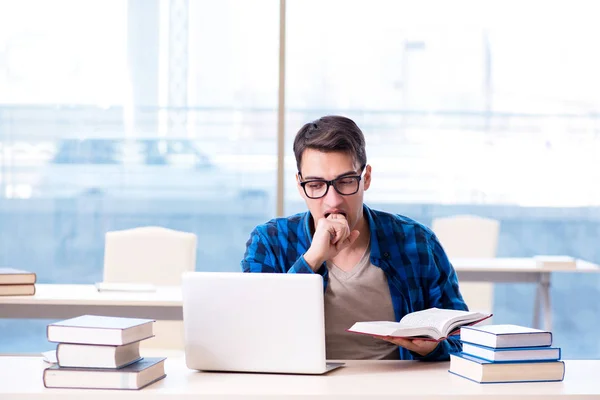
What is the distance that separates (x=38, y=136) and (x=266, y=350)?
446 centimetres

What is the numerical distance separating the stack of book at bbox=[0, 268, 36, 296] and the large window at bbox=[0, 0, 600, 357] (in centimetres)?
269

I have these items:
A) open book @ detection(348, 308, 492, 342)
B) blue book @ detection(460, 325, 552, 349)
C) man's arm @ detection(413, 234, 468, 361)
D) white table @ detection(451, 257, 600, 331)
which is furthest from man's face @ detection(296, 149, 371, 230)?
white table @ detection(451, 257, 600, 331)

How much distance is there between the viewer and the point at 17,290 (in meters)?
3.18

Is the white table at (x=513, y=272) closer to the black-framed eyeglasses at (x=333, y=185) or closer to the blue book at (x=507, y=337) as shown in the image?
the black-framed eyeglasses at (x=333, y=185)

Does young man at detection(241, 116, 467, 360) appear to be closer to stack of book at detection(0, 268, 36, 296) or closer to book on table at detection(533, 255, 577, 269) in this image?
stack of book at detection(0, 268, 36, 296)

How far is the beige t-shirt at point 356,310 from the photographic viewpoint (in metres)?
2.31

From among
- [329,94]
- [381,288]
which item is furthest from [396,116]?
[381,288]

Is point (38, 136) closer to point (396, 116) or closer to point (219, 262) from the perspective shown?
point (219, 262)

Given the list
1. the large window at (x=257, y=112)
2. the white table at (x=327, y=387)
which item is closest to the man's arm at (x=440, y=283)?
the white table at (x=327, y=387)

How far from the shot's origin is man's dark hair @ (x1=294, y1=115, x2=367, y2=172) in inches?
89.4

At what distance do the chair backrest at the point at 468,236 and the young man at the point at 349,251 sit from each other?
2073 mm

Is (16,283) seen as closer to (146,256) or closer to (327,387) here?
(146,256)

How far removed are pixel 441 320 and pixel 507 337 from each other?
0.17 meters

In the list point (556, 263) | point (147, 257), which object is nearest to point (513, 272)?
point (556, 263)
